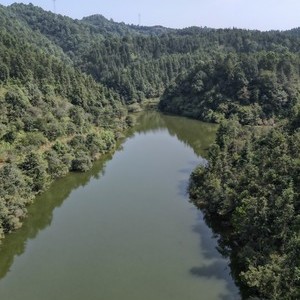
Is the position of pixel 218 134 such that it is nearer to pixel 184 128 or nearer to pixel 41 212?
pixel 41 212

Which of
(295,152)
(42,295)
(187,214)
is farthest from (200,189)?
(42,295)

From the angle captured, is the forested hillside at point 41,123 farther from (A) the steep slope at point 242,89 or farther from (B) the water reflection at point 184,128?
(A) the steep slope at point 242,89

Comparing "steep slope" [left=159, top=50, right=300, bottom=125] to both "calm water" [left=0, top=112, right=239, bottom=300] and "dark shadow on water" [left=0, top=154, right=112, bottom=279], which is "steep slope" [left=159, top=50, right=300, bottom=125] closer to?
"calm water" [left=0, top=112, right=239, bottom=300]

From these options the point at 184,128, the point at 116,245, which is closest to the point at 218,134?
the point at 116,245

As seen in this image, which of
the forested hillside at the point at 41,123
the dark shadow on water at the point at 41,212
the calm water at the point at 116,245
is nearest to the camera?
the calm water at the point at 116,245

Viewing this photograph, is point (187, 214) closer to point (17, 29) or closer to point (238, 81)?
point (238, 81)

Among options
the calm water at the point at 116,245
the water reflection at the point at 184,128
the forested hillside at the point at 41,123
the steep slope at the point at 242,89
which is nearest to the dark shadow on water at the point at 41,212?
the calm water at the point at 116,245
